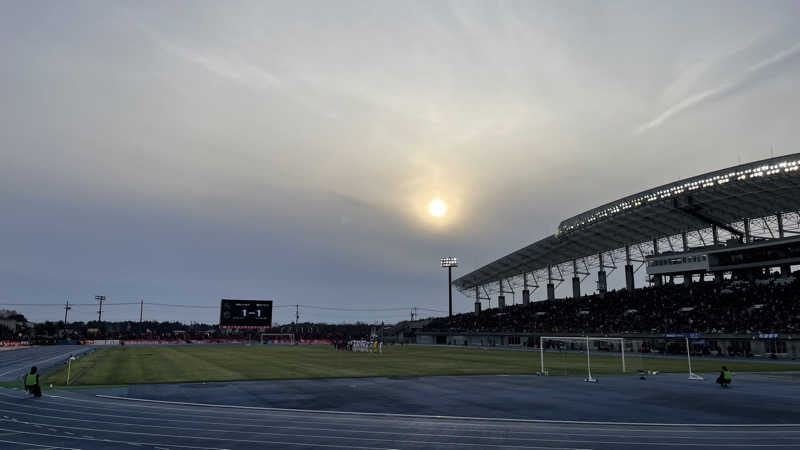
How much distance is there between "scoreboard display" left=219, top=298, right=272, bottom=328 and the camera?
90875 millimetres

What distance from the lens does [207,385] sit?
28.0m

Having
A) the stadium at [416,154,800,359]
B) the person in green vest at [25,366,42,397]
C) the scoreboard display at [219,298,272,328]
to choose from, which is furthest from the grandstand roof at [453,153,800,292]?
the person in green vest at [25,366,42,397]

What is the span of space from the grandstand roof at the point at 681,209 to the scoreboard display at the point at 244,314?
161 ft

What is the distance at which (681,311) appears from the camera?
2756 inches

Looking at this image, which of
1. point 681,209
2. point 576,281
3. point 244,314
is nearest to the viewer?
point 681,209

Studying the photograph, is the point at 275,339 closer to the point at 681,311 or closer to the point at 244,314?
the point at 244,314

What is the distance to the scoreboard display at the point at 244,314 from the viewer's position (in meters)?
90.9

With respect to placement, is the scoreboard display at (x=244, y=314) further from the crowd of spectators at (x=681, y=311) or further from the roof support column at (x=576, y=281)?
the roof support column at (x=576, y=281)

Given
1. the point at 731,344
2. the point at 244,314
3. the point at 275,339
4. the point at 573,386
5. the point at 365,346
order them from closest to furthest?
the point at 573,386, the point at 731,344, the point at 365,346, the point at 244,314, the point at 275,339

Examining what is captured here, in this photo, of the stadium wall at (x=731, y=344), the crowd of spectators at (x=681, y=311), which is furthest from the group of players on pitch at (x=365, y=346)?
the crowd of spectators at (x=681, y=311)

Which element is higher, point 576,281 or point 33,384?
point 576,281

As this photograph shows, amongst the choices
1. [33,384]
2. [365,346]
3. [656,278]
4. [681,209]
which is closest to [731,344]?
[681,209]

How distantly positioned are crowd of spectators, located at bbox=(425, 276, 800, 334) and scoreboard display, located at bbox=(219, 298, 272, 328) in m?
44.4

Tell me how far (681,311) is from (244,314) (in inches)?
2787
